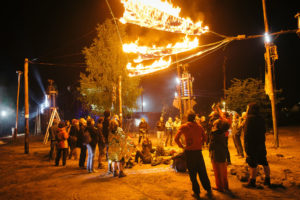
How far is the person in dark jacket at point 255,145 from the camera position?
539 cm

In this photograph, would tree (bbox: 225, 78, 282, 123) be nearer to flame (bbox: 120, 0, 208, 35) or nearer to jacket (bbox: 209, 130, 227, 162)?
flame (bbox: 120, 0, 208, 35)

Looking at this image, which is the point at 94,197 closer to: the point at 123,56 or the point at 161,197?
the point at 161,197

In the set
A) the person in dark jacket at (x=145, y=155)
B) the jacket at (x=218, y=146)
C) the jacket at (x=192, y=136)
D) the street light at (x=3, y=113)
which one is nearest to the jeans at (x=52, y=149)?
the person in dark jacket at (x=145, y=155)

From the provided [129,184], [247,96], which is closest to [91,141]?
[129,184]

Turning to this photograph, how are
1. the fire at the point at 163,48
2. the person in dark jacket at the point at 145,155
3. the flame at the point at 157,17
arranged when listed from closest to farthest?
the flame at the point at 157,17
the person in dark jacket at the point at 145,155
the fire at the point at 163,48

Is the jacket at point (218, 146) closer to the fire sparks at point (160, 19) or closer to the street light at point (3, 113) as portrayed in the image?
the fire sparks at point (160, 19)

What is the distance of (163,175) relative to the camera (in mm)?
7262

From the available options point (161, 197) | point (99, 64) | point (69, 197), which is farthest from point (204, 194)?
point (99, 64)

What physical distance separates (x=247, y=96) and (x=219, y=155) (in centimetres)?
1895

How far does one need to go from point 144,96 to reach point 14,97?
93.1 feet

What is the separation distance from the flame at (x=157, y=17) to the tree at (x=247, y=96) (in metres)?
14.5

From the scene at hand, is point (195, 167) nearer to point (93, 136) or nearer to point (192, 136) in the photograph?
point (192, 136)


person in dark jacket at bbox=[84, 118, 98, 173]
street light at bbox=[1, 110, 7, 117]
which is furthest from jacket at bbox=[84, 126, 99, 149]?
street light at bbox=[1, 110, 7, 117]

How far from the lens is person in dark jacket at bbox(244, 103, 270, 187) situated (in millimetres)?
5391
